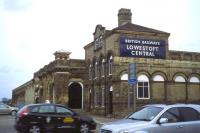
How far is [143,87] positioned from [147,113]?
25.3 meters

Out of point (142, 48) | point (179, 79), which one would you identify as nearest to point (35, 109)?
point (142, 48)

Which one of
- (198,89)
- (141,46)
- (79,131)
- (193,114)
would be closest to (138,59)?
(141,46)

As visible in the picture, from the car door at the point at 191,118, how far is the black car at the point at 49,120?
907 centimetres

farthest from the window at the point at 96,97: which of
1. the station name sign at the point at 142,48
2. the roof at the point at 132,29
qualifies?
the station name sign at the point at 142,48

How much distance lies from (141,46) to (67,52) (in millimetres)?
13803

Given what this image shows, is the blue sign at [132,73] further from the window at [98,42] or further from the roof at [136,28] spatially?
the window at [98,42]

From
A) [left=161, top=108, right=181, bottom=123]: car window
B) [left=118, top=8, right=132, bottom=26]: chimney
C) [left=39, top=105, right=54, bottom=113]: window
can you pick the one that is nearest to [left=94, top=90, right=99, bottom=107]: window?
[left=118, top=8, right=132, bottom=26]: chimney

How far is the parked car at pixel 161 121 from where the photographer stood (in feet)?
39.6

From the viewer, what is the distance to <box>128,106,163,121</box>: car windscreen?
508 inches

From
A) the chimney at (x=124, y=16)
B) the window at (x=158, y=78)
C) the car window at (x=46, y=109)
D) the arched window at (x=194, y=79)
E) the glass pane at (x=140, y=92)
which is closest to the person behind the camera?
the car window at (x=46, y=109)

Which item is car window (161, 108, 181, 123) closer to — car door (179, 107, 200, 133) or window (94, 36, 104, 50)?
car door (179, 107, 200, 133)

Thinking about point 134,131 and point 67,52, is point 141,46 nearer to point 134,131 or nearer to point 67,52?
point 67,52

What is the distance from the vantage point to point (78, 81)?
155 feet

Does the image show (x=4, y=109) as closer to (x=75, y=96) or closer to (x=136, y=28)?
(x=75, y=96)
